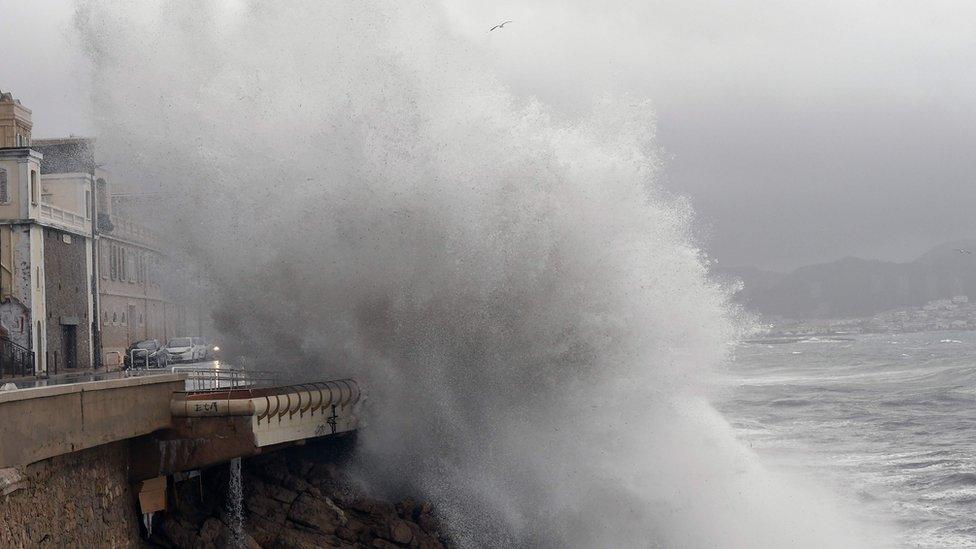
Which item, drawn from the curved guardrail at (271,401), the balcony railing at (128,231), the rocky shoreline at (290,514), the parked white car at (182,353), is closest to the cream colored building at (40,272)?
the parked white car at (182,353)

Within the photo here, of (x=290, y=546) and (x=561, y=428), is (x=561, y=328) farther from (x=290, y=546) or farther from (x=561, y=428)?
(x=290, y=546)

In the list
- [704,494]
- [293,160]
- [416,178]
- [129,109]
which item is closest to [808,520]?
[704,494]

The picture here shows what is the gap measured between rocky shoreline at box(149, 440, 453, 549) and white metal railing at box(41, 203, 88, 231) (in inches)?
816

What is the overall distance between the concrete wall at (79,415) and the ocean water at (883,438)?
40.9ft

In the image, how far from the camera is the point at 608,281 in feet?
57.3

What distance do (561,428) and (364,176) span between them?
4.88 meters

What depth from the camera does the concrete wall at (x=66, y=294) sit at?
3431 centimetres

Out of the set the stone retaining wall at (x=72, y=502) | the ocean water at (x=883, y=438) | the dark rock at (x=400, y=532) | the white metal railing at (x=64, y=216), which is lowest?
the ocean water at (x=883, y=438)

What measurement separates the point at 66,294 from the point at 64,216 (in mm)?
2422

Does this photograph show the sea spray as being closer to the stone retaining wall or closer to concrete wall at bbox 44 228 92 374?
the stone retaining wall

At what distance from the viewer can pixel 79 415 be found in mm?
12109

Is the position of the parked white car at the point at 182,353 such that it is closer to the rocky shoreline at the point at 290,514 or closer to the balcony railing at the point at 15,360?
the balcony railing at the point at 15,360

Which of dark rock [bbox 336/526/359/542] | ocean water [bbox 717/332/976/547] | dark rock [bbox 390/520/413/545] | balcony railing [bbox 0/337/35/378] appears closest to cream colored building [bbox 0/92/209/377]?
balcony railing [bbox 0/337/35/378]

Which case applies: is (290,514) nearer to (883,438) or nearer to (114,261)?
(883,438)
